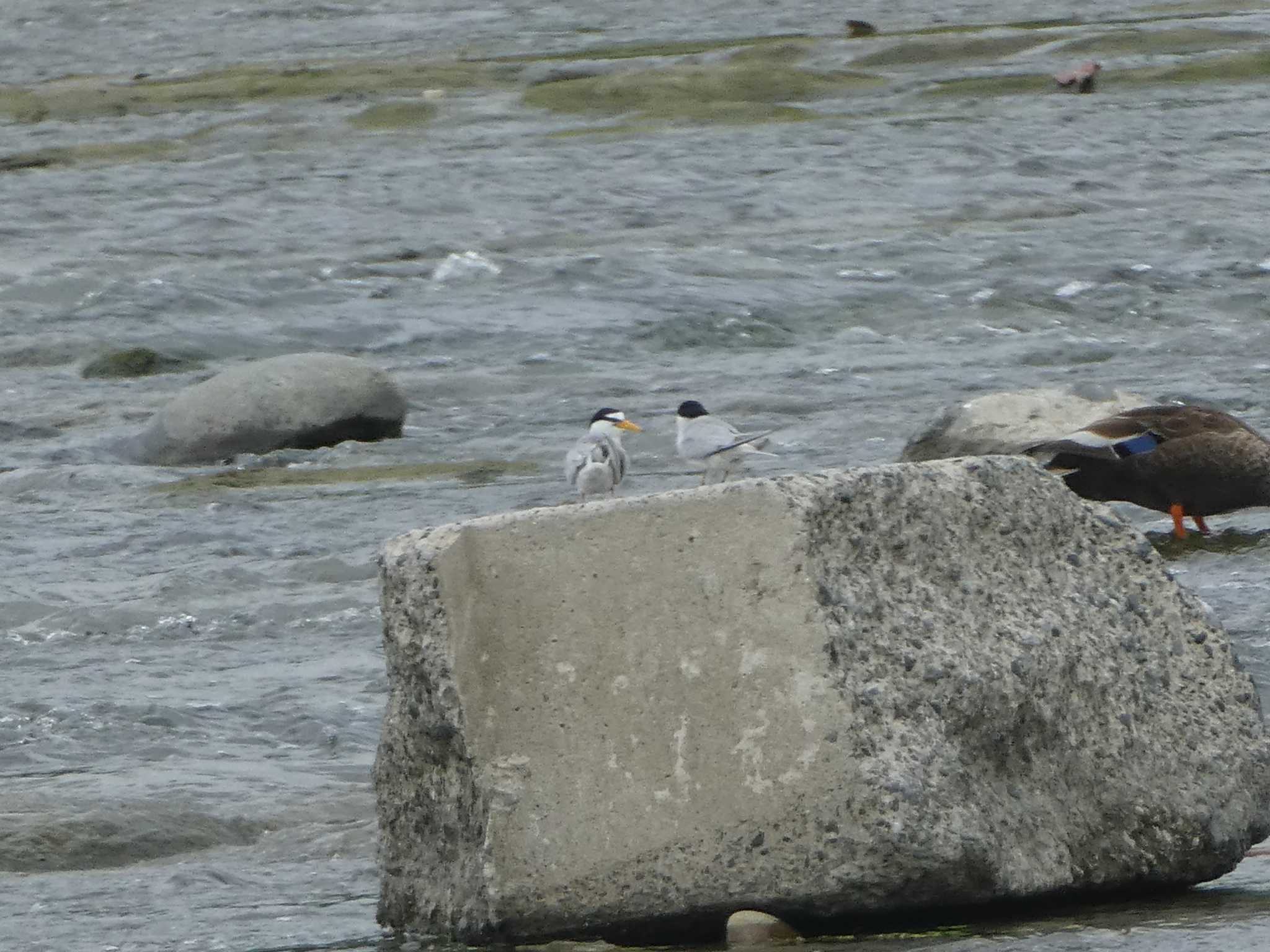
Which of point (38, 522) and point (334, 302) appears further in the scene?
point (334, 302)

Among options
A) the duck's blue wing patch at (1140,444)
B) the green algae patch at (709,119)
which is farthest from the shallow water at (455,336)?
the duck's blue wing patch at (1140,444)

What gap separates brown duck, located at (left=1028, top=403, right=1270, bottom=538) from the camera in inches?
337

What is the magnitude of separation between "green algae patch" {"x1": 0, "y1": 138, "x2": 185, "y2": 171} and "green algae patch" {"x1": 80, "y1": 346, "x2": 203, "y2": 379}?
28.0ft

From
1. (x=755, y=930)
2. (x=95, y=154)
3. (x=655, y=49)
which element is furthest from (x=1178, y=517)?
(x=655, y=49)

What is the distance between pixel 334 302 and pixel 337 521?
216 inches

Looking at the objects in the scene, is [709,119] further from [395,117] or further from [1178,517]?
[1178,517]

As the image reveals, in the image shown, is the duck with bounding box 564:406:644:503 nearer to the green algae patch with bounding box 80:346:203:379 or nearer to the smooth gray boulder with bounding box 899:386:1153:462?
the smooth gray boulder with bounding box 899:386:1153:462

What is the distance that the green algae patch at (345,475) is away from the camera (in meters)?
10.3

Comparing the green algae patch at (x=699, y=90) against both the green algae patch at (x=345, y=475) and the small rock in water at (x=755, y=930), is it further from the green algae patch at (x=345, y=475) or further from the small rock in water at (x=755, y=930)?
the small rock in water at (x=755, y=930)

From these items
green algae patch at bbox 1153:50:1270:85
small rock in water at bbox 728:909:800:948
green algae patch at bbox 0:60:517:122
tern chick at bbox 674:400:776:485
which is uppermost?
small rock in water at bbox 728:909:800:948

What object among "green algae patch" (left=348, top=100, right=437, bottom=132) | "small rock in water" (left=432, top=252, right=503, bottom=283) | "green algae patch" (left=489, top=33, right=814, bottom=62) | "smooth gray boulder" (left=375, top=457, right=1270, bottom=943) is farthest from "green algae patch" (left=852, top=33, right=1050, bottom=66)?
"smooth gray boulder" (left=375, top=457, right=1270, bottom=943)

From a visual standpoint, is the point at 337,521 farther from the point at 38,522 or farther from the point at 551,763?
the point at 551,763

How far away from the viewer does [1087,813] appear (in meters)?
4.24

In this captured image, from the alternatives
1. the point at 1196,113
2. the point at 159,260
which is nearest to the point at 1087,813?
the point at 159,260
